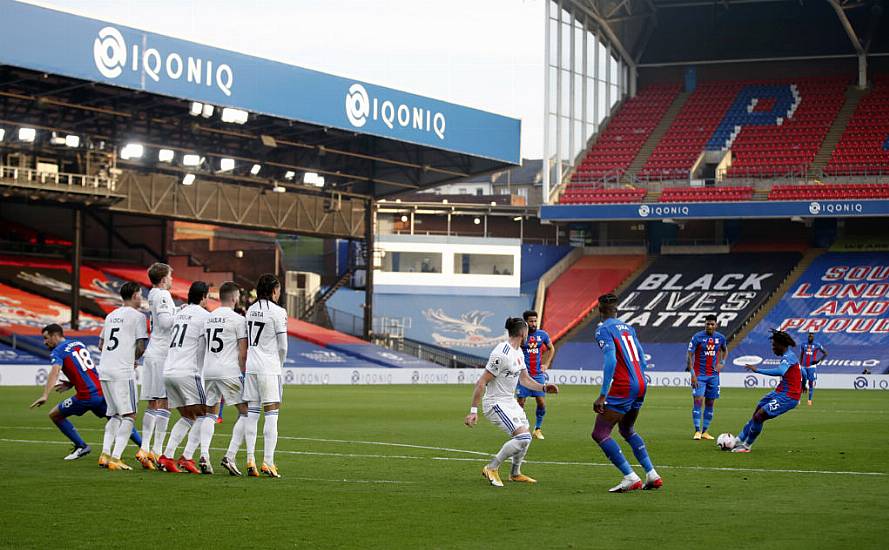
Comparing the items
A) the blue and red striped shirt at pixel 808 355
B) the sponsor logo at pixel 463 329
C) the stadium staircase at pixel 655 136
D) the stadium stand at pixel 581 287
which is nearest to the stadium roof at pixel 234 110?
the sponsor logo at pixel 463 329

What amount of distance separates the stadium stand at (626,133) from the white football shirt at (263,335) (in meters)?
54.5

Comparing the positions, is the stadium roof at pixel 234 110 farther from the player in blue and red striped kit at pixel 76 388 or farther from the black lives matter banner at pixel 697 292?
the player in blue and red striped kit at pixel 76 388

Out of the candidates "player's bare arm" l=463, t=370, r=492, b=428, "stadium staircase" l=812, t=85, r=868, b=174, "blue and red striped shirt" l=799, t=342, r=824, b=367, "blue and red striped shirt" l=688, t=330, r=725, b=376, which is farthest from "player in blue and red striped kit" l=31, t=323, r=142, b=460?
"stadium staircase" l=812, t=85, r=868, b=174

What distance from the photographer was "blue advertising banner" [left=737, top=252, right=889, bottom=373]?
55.0m

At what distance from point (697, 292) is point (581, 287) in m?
7.12

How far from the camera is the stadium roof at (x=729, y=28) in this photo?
68.2 meters

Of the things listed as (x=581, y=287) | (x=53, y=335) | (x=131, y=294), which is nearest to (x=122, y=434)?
(x=131, y=294)

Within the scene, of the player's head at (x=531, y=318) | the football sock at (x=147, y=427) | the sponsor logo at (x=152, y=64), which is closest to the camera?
the football sock at (x=147, y=427)

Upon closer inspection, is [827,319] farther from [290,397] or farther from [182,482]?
[182,482]

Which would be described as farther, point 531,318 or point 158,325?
point 531,318

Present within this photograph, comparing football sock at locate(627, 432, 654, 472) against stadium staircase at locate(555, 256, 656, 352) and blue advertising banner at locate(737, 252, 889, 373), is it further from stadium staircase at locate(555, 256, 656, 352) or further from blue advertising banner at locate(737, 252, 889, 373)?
stadium staircase at locate(555, 256, 656, 352)

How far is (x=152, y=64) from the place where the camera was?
1586 inches

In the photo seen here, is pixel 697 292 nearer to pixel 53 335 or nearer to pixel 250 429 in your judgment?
pixel 53 335

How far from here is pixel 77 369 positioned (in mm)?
16672
